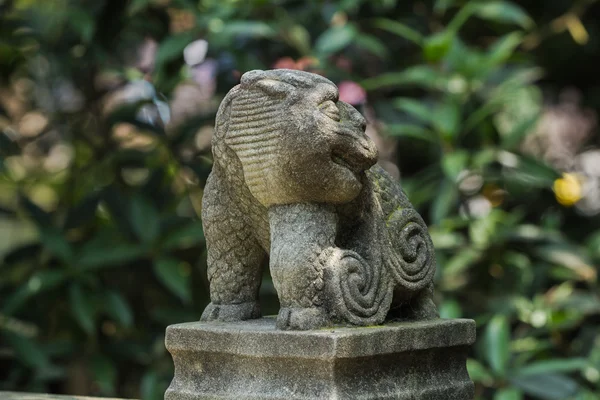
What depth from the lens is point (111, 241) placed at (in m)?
5.17

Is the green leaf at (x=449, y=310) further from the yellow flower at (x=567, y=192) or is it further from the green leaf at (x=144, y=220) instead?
the green leaf at (x=144, y=220)

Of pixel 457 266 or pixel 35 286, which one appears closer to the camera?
pixel 457 266

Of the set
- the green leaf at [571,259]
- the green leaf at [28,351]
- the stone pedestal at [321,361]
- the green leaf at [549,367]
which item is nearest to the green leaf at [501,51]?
the green leaf at [571,259]

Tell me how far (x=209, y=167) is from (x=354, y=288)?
2.62m

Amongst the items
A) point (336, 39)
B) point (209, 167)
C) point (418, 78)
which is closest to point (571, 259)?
point (418, 78)

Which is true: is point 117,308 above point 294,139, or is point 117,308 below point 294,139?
below

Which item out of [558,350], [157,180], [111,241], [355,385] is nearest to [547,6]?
[558,350]

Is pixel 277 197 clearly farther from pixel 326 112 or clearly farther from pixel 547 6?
pixel 547 6

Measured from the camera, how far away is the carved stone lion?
2816mm

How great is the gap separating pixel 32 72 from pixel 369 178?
413cm

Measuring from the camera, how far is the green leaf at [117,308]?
495cm

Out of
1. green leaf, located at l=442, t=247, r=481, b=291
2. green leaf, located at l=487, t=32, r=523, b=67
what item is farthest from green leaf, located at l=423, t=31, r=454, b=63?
green leaf, located at l=442, t=247, r=481, b=291

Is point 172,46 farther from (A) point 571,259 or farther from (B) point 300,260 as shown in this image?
(B) point 300,260

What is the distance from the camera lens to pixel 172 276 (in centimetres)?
494
